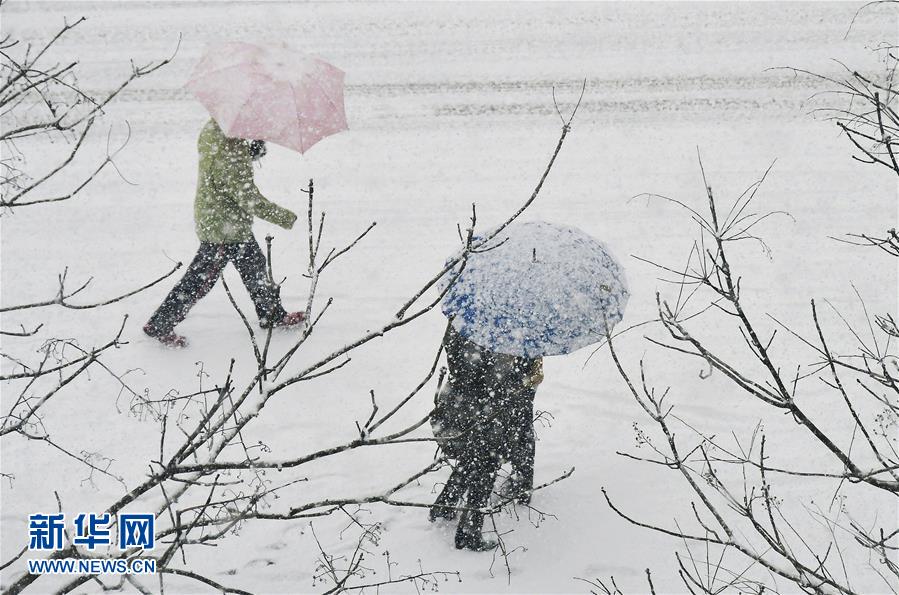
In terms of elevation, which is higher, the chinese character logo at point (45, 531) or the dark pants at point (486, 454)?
the dark pants at point (486, 454)

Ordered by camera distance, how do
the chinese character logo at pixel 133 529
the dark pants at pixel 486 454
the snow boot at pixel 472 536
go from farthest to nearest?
1. the snow boot at pixel 472 536
2. the dark pants at pixel 486 454
3. the chinese character logo at pixel 133 529

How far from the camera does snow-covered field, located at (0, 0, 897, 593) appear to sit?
174 inches

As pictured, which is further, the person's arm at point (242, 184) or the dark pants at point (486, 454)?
the person's arm at point (242, 184)

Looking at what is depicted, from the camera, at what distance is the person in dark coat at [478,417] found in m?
3.61

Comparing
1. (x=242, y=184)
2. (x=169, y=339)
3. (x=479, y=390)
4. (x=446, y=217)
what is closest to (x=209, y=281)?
(x=169, y=339)

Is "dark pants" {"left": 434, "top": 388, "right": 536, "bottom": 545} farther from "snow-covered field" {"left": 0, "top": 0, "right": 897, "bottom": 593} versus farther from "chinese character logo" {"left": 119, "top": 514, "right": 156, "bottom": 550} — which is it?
"chinese character logo" {"left": 119, "top": 514, "right": 156, "bottom": 550}

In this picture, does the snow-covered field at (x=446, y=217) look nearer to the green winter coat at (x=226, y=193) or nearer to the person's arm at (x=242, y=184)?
the green winter coat at (x=226, y=193)

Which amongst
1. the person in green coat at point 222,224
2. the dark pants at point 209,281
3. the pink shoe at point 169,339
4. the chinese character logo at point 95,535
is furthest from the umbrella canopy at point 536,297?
the pink shoe at point 169,339

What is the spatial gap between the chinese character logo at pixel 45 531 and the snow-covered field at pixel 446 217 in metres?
0.26

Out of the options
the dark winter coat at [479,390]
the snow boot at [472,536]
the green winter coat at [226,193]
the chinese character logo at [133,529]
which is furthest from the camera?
the green winter coat at [226,193]

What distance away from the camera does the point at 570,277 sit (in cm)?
341

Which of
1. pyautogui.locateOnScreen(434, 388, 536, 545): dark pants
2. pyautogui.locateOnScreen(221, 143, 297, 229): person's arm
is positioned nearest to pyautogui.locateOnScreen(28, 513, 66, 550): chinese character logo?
pyautogui.locateOnScreen(434, 388, 536, 545): dark pants

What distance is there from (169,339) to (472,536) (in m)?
2.57

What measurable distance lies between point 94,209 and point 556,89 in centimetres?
446
